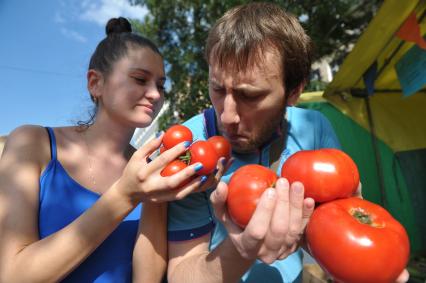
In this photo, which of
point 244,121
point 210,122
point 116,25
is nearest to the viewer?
point 244,121

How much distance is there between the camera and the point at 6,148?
1641mm

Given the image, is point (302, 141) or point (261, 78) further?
point (302, 141)

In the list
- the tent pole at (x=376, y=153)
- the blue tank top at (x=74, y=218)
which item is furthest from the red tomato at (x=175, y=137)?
the tent pole at (x=376, y=153)

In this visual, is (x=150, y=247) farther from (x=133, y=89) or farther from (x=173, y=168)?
(x=133, y=89)

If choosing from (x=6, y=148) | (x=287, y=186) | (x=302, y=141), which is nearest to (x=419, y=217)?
(x=302, y=141)

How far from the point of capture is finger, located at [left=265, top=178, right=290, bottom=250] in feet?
3.31

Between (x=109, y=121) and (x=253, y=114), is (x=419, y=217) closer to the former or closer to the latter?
(x=253, y=114)

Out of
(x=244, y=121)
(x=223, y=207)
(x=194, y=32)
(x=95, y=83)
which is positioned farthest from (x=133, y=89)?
(x=194, y=32)

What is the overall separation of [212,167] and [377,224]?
69 centimetres

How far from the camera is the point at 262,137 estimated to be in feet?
5.23

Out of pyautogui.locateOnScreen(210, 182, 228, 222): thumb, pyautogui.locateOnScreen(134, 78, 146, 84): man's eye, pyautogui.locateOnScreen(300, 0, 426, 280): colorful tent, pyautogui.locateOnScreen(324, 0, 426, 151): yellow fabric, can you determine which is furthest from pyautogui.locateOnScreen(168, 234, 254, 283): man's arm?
pyautogui.locateOnScreen(300, 0, 426, 280): colorful tent

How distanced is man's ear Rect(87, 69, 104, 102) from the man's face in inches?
35.2

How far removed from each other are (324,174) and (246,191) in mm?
296

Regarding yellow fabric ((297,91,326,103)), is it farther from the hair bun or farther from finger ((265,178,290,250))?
finger ((265,178,290,250))
